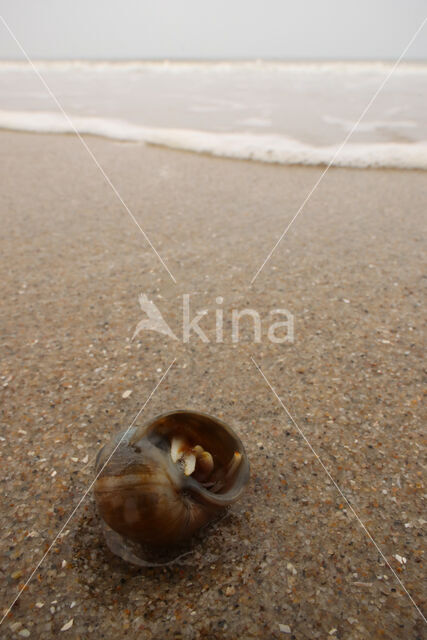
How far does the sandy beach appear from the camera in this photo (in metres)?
1.28

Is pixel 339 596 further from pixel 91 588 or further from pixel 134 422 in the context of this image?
pixel 134 422

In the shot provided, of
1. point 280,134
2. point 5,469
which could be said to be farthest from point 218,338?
point 280,134

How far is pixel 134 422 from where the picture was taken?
73.5 inches

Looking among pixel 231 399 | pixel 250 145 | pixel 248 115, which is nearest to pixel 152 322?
pixel 231 399

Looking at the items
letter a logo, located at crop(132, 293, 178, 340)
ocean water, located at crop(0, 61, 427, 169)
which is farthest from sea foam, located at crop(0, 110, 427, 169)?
letter a logo, located at crop(132, 293, 178, 340)

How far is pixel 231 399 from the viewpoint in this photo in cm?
202

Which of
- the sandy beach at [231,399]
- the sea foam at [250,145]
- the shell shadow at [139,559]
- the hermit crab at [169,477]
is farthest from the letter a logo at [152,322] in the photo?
the sea foam at [250,145]

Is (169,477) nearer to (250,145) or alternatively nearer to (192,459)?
(192,459)

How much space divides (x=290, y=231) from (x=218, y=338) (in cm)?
145

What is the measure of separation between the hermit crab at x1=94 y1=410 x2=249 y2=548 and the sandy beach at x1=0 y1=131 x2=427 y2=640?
13 cm

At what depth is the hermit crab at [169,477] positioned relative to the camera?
1210mm

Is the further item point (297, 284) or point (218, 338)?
point (297, 284)

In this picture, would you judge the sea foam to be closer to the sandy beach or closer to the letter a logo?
the sandy beach

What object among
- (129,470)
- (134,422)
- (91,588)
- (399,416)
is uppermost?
(129,470)
